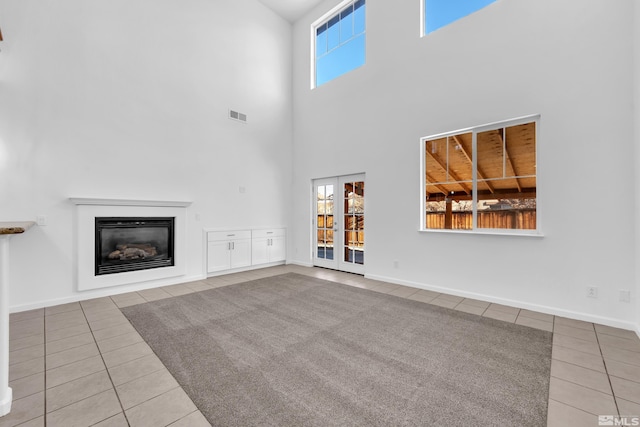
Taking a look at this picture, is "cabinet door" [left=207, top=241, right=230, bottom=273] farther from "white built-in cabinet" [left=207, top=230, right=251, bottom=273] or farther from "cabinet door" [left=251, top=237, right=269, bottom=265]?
"cabinet door" [left=251, top=237, right=269, bottom=265]

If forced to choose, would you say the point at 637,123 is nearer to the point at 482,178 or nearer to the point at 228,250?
the point at 482,178

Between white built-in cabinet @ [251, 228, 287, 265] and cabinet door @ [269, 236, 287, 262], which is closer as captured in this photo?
white built-in cabinet @ [251, 228, 287, 265]

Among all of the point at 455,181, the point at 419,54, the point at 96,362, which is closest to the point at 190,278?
the point at 96,362

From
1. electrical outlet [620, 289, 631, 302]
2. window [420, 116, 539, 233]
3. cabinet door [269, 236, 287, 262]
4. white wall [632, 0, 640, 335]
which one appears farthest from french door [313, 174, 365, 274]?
white wall [632, 0, 640, 335]

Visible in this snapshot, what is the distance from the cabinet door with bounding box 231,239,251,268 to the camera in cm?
539

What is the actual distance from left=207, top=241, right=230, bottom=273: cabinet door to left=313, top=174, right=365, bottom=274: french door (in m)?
1.90

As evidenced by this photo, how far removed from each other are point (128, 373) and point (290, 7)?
23.5 ft

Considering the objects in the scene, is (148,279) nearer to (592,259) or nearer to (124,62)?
(124,62)

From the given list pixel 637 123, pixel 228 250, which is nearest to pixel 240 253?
pixel 228 250

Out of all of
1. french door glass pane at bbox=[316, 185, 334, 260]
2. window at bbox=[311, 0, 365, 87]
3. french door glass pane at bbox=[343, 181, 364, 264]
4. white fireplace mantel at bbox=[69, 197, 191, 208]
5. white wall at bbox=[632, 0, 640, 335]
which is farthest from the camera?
french door glass pane at bbox=[316, 185, 334, 260]

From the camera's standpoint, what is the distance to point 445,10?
4.18 metres

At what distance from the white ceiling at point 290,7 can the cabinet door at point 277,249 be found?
16.9 ft

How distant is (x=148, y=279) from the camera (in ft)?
14.3

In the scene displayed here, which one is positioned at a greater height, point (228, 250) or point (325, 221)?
point (325, 221)
